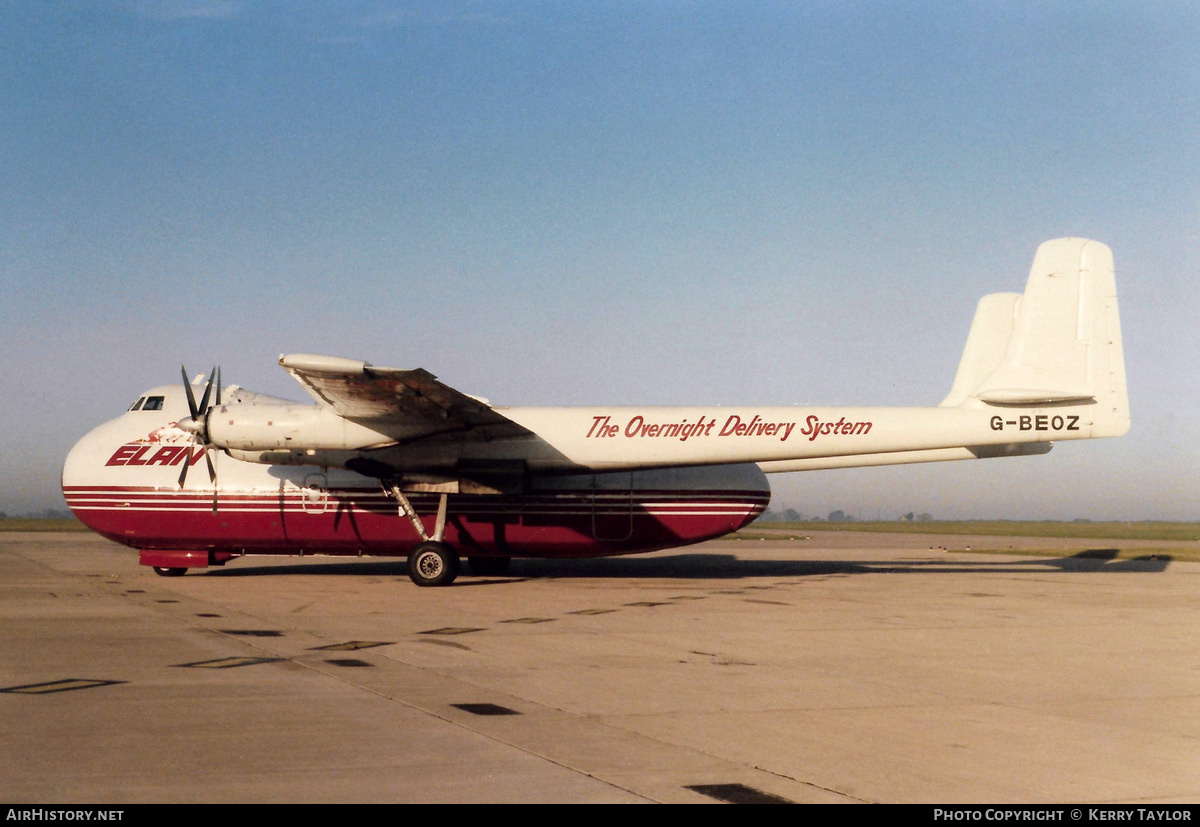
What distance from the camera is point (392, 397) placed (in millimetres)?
20375

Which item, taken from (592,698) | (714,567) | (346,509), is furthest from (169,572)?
(592,698)

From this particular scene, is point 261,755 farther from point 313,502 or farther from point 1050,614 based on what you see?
point 313,502

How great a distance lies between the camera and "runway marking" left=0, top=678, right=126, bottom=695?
9.35 meters

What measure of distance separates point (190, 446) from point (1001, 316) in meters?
20.7

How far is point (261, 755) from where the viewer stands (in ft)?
23.0

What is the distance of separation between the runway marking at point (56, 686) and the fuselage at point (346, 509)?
1408 centimetres

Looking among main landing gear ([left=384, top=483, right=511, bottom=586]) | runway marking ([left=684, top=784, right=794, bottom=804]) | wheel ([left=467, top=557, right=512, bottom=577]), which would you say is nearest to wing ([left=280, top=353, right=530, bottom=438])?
main landing gear ([left=384, top=483, right=511, bottom=586])

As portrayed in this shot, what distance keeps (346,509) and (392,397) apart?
5025 mm

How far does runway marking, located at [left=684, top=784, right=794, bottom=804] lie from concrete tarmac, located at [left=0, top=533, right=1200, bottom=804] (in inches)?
1.0

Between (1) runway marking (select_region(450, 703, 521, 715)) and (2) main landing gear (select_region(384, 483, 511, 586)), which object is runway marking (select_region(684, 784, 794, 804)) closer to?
(1) runway marking (select_region(450, 703, 521, 715))

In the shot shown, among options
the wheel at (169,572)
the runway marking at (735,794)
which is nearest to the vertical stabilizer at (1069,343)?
the runway marking at (735,794)

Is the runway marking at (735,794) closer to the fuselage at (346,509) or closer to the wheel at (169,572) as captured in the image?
the fuselage at (346,509)

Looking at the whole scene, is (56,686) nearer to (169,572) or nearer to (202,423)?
(202,423)

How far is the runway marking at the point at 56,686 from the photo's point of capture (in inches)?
368
